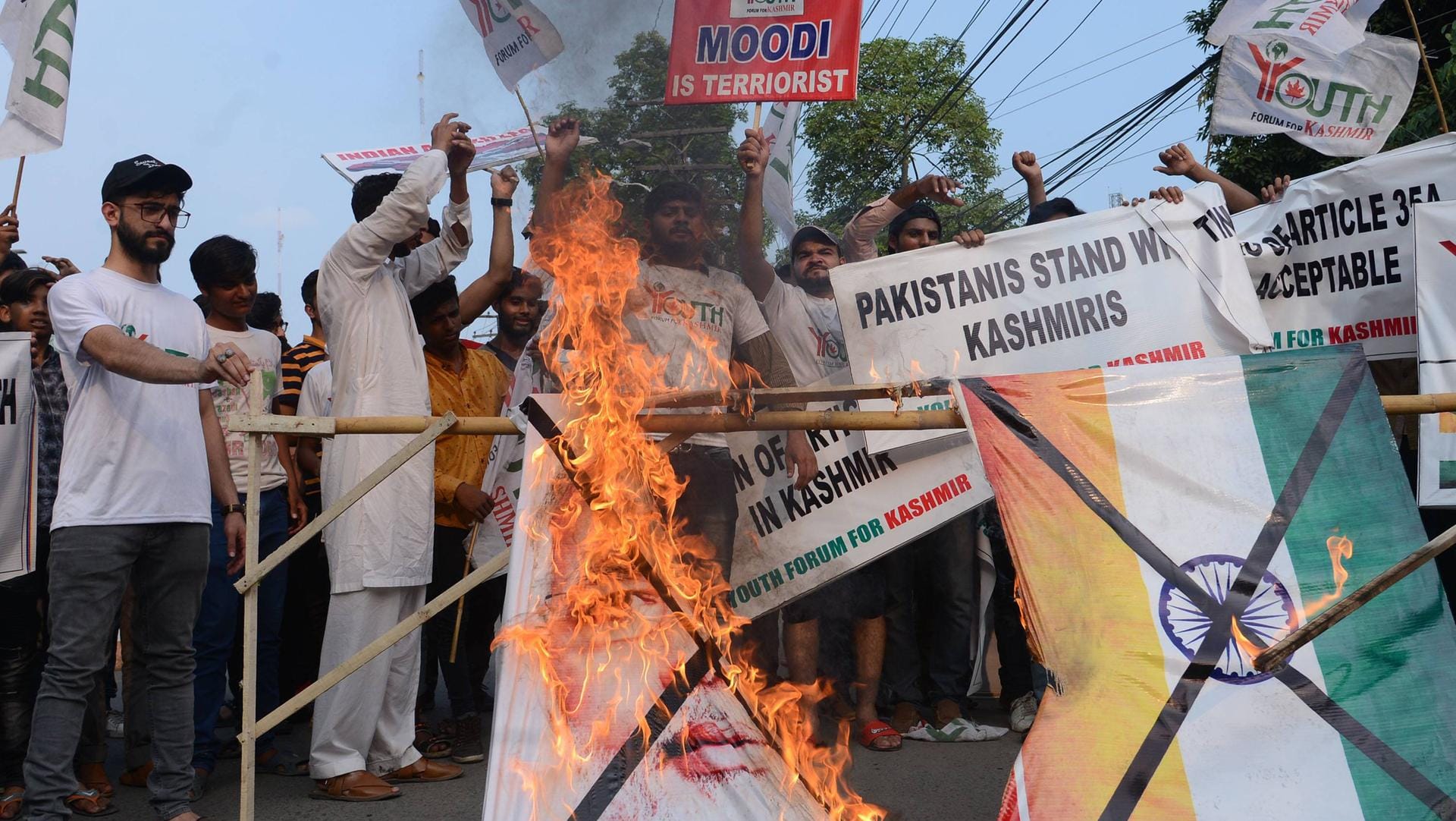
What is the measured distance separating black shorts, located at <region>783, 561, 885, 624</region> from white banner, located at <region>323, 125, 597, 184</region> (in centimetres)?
233

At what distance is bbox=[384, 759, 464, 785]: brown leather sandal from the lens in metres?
4.81

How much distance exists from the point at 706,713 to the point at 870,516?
2115 millimetres

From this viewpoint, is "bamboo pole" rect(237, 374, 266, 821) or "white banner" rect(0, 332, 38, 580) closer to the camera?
"bamboo pole" rect(237, 374, 266, 821)

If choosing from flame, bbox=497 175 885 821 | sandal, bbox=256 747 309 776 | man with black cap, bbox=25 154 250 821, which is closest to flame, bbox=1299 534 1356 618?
flame, bbox=497 175 885 821

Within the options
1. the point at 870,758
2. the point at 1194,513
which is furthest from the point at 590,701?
the point at 870,758

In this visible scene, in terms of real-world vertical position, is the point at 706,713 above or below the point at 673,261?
below

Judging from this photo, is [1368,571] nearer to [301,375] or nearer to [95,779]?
[95,779]

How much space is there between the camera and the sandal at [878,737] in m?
5.25

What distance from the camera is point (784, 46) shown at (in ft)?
19.2

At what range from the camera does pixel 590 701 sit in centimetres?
330

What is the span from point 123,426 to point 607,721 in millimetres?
2126

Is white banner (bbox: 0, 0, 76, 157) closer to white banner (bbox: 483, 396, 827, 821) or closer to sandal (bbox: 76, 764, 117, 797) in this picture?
sandal (bbox: 76, 764, 117, 797)

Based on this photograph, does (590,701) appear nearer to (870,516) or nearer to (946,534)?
(870,516)

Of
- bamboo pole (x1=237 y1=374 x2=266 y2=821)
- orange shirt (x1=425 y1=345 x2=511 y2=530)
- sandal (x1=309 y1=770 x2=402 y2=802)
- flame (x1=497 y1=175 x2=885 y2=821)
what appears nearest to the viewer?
flame (x1=497 y1=175 x2=885 y2=821)
